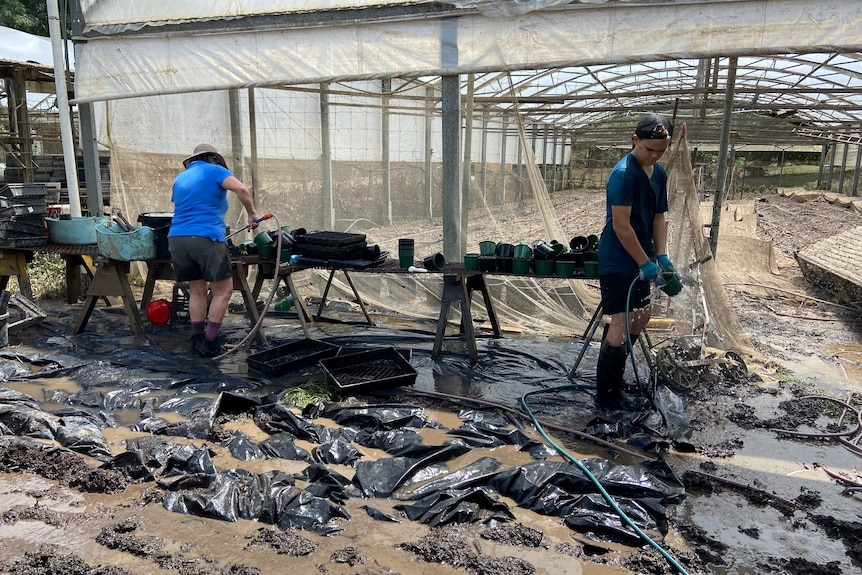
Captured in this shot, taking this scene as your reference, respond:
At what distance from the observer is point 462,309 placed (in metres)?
5.23

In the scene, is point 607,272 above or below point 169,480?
above

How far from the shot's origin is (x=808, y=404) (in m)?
4.33

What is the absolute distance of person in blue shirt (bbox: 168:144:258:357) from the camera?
16.2ft

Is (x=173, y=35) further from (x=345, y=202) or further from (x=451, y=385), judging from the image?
(x=451, y=385)

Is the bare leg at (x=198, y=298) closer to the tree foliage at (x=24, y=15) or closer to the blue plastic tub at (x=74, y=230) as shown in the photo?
the blue plastic tub at (x=74, y=230)

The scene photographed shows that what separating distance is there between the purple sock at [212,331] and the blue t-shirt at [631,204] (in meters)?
3.12

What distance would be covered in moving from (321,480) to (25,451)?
1.59 metres

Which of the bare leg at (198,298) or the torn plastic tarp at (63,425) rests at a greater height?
the bare leg at (198,298)

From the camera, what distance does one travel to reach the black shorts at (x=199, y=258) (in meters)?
4.96

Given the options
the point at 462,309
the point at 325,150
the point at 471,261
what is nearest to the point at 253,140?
the point at 325,150

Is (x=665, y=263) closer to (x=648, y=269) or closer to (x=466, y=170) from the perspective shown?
(x=648, y=269)

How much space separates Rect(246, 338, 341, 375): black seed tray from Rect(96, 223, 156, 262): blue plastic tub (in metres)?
1.43

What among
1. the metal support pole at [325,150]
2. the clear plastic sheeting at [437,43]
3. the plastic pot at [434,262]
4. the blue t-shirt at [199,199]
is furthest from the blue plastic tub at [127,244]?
the metal support pole at [325,150]

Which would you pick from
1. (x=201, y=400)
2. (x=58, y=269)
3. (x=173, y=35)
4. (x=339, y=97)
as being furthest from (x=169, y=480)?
(x=339, y=97)
